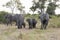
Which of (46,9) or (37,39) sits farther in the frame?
(46,9)

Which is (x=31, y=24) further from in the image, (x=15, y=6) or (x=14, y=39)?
(x=15, y=6)

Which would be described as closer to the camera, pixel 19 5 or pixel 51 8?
pixel 19 5

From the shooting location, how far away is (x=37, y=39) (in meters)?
12.9

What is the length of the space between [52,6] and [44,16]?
1195 inches

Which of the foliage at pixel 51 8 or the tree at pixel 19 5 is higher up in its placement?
the tree at pixel 19 5

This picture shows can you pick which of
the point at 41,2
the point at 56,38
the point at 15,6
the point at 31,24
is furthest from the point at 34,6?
the point at 56,38

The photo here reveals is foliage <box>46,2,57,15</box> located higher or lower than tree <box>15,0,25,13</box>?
lower

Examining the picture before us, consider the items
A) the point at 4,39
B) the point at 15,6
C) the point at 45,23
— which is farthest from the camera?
the point at 15,6

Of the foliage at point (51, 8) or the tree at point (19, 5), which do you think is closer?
the tree at point (19, 5)

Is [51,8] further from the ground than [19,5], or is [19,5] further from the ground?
[19,5]

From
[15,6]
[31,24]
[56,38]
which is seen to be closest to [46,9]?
[15,6]

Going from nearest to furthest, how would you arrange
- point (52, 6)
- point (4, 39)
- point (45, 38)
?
1. point (4, 39)
2. point (45, 38)
3. point (52, 6)

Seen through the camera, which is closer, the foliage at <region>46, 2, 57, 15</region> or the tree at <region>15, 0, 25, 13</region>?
the tree at <region>15, 0, 25, 13</region>

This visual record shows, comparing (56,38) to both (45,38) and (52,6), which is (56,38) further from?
(52,6)
